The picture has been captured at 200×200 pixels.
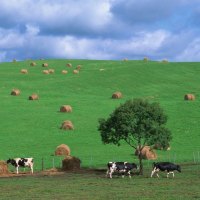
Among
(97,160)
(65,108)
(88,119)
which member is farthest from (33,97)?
(97,160)

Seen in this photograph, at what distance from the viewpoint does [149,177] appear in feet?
140

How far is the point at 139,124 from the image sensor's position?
4762 centimetres

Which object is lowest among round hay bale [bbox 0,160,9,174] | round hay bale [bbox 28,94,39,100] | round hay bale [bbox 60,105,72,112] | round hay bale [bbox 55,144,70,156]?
round hay bale [bbox 0,160,9,174]

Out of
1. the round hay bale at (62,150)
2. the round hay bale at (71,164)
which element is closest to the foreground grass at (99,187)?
the round hay bale at (71,164)

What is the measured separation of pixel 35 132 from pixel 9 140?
492 cm

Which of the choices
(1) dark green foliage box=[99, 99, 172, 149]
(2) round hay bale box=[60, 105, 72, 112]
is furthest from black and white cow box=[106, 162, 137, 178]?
(2) round hay bale box=[60, 105, 72, 112]

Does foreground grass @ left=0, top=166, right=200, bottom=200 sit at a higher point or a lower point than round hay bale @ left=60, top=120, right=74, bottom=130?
lower

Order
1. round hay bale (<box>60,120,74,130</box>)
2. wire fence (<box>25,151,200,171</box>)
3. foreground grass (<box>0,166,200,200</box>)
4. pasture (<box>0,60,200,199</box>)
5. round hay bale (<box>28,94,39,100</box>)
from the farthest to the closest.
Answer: round hay bale (<box>28,94,39,100</box>) < round hay bale (<box>60,120,74,130</box>) < wire fence (<box>25,151,200,171</box>) < pasture (<box>0,60,200,199</box>) < foreground grass (<box>0,166,200,200</box>)

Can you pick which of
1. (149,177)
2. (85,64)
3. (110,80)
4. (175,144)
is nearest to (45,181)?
(149,177)

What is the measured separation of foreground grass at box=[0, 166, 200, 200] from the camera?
1167 inches

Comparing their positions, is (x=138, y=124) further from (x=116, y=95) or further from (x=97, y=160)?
(x=116, y=95)

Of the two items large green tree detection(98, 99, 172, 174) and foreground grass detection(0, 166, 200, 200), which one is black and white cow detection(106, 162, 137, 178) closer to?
foreground grass detection(0, 166, 200, 200)

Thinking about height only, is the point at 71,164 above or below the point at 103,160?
below

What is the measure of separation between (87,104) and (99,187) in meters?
49.6
